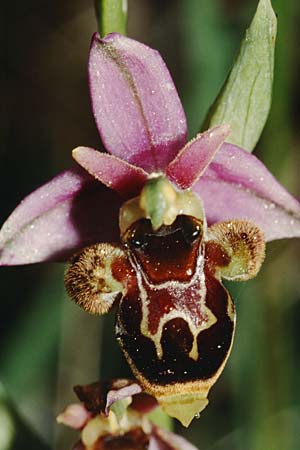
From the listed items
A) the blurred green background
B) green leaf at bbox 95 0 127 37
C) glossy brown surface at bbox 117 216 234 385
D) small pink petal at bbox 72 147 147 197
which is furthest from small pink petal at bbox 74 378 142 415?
green leaf at bbox 95 0 127 37

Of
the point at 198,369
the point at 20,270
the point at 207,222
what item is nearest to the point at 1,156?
the point at 20,270

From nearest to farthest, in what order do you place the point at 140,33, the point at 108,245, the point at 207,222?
the point at 108,245 < the point at 207,222 < the point at 140,33

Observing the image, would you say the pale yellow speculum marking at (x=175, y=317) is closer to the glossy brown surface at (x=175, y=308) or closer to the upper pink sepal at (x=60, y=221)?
the glossy brown surface at (x=175, y=308)

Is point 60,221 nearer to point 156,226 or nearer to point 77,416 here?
point 156,226

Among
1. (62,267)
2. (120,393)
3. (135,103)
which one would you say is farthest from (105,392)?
(62,267)

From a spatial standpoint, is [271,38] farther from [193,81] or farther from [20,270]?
[20,270]

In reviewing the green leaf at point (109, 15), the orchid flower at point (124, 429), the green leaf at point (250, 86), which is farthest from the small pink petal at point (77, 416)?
the green leaf at point (109, 15)

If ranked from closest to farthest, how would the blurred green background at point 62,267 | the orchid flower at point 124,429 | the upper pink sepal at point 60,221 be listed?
the upper pink sepal at point 60,221
the orchid flower at point 124,429
the blurred green background at point 62,267
